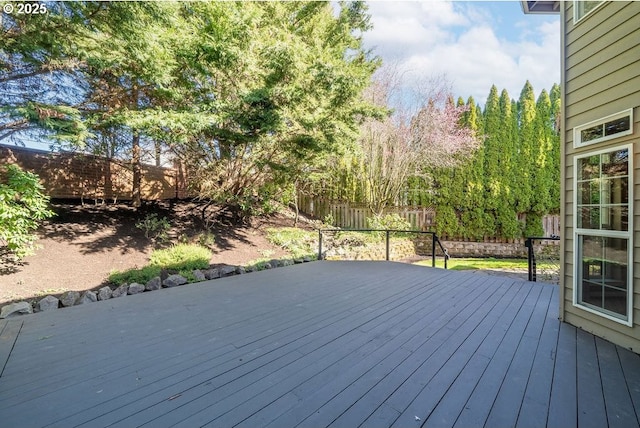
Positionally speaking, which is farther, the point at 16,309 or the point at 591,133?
the point at 16,309

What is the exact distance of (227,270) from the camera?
17.5 ft

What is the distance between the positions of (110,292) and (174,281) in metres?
0.84

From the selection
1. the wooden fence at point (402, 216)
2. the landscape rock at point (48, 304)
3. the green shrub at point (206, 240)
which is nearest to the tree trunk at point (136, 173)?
the green shrub at point (206, 240)

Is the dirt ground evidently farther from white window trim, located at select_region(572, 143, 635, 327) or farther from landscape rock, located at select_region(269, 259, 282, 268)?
white window trim, located at select_region(572, 143, 635, 327)

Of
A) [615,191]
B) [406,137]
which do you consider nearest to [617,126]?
[615,191]

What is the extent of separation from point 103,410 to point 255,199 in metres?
6.25

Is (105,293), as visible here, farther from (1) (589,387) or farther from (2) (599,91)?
(2) (599,91)

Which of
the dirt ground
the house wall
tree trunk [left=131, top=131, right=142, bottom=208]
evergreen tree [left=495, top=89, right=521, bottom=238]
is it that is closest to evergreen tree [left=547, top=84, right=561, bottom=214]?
evergreen tree [left=495, top=89, right=521, bottom=238]

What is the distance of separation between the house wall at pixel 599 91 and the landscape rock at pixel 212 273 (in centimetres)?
506

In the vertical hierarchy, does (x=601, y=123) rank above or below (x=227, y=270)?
above

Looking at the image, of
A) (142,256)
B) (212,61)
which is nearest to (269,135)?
(212,61)

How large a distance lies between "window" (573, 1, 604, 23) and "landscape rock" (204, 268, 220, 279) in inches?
238

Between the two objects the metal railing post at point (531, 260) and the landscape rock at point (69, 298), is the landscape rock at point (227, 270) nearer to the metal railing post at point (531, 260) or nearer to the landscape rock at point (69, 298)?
the landscape rock at point (69, 298)

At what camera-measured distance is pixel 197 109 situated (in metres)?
4.81
